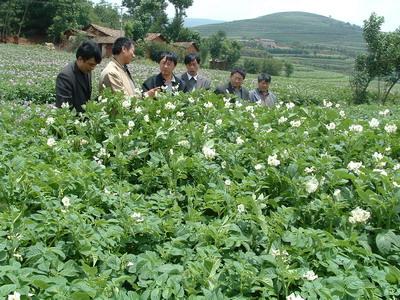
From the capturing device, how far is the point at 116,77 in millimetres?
4973

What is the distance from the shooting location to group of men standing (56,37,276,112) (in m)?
4.62

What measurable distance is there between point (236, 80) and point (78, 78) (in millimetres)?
2453

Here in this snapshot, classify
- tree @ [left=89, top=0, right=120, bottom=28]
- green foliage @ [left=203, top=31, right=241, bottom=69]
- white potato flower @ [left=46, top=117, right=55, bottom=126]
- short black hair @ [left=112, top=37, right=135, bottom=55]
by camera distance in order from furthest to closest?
tree @ [left=89, top=0, right=120, bottom=28] → green foliage @ [left=203, top=31, right=241, bottom=69] → short black hair @ [left=112, top=37, right=135, bottom=55] → white potato flower @ [left=46, top=117, right=55, bottom=126]

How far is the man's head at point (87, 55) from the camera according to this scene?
4605mm

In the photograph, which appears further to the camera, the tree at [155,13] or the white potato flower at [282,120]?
the tree at [155,13]

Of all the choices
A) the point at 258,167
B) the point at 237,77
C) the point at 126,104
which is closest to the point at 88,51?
the point at 126,104

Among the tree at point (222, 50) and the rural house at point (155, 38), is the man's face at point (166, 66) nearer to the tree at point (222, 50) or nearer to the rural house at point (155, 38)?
the rural house at point (155, 38)

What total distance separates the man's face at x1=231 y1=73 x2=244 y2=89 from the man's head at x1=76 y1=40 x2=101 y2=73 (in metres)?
2.32

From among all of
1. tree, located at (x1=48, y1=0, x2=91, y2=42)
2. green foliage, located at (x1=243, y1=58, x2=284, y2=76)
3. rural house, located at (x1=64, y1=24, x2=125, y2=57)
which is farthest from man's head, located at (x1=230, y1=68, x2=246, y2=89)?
green foliage, located at (x1=243, y1=58, x2=284, y2=76)

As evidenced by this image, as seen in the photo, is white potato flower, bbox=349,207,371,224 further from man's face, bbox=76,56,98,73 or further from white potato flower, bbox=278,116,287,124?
man's face, bbox=76,56,98,73

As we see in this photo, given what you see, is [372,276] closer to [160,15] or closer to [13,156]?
[13,156]

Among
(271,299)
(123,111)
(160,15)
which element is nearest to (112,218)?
(271,299)

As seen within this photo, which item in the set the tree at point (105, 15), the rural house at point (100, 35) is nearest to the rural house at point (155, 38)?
the rural house at point (100, 35)

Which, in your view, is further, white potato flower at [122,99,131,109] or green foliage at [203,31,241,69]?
green foliage at [203,31,241,69]
